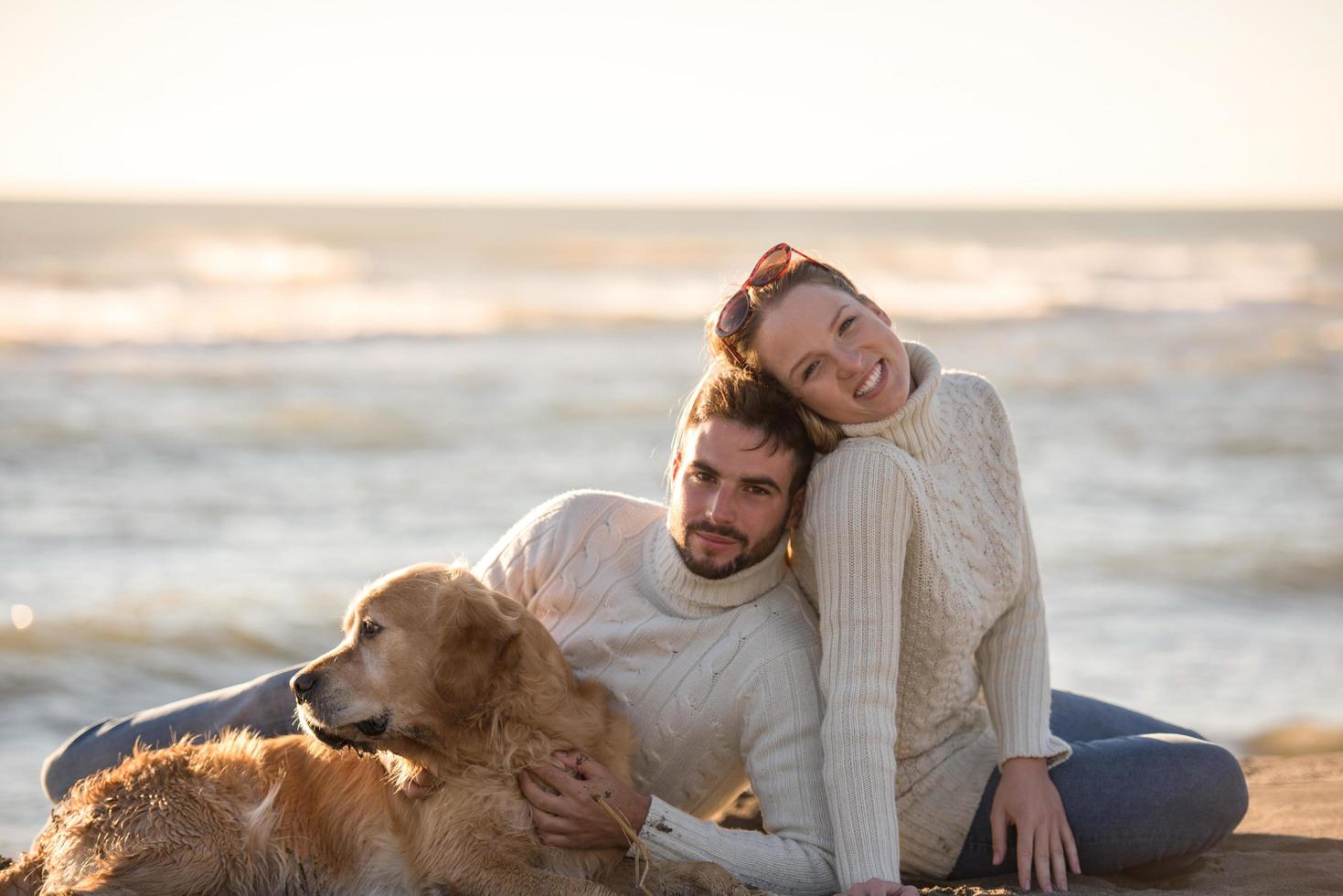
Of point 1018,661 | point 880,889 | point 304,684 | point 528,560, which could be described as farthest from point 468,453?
point 880,889

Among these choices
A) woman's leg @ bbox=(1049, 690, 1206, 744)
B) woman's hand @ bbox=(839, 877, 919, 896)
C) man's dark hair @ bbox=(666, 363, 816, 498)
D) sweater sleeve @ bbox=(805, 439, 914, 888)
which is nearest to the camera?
woman's hand @ bbox=(839, 877, 919, 896)

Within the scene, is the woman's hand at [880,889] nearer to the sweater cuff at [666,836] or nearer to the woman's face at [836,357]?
the sweater cuff at [666,836]

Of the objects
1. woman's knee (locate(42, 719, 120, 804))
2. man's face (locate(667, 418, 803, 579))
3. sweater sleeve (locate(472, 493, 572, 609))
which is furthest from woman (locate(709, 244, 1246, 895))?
woman's knee (locate(42, 719, 120, 804))

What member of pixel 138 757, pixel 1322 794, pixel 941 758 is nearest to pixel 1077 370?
pixel 1322 794

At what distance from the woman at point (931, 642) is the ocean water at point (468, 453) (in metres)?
1.66

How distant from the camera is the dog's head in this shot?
317 cm

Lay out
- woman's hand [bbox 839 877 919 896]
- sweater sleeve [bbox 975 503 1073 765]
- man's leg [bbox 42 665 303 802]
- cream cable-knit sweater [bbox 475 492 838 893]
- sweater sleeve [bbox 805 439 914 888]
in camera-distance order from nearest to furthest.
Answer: woman's hand [bbox 839 877 919 896] → sweater sleeve [bbox 805 439 914 888] → cream cable-knit sweater [bbox 475 492 838 893] → sweater sleeve [bbox 975 503 1073 765] → man's leg [bbox 42 665 303 802]

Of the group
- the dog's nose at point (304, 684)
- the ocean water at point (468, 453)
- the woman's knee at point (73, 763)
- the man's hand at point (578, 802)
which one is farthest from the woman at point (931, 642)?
the woman's knee at point (73, 763)

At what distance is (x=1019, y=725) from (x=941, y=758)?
0.24 metres

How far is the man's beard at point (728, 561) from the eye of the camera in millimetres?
3453

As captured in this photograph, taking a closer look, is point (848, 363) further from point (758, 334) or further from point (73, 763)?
point (73, 763)

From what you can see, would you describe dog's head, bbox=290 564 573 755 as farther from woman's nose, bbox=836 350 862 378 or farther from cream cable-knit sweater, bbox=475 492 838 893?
woman's nose, bbox=836 350 862 378

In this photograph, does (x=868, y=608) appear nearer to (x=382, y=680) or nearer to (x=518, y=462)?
(x=382, y=680)

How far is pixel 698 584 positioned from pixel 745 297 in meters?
0.79
